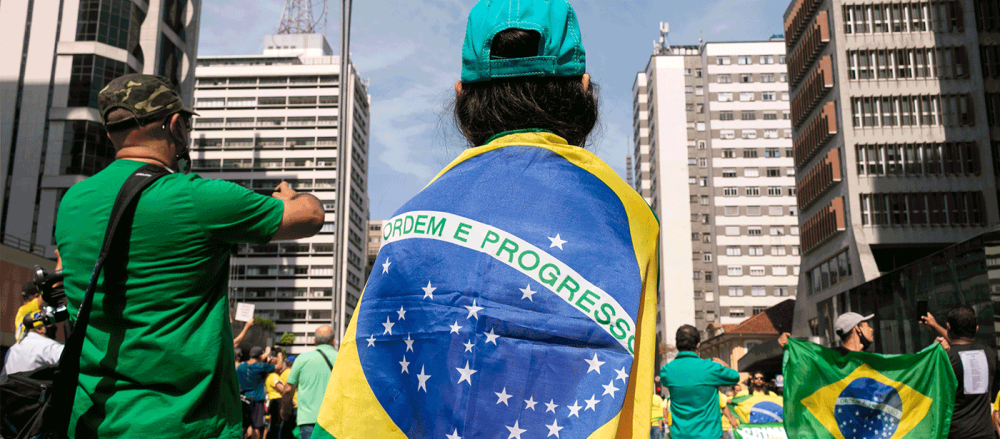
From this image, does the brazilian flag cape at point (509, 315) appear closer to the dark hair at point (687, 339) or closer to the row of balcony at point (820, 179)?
the dark hair at point (687, 339)

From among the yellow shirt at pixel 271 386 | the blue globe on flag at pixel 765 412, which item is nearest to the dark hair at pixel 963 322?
the blue globe on flag at pixel 765 412

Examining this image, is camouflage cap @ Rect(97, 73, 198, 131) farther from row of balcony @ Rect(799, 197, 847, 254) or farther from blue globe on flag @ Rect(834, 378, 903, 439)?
row of balcony @ Rect(799, 197, 847, 254)

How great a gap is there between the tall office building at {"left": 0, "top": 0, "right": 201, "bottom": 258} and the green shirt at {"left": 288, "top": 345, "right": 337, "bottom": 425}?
40306 millimetres

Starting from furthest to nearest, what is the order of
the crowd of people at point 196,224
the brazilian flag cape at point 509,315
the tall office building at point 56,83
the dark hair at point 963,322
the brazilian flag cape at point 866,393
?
the tall office building at point 56,83 < the brazilian flag cape at point 866,393 < the dark hair at point 963,322 < the crowd of people at point 196,224 < the brazilian flag cape at point 509,315

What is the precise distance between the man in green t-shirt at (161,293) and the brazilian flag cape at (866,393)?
668cm

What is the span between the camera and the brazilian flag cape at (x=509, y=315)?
4.72 ft

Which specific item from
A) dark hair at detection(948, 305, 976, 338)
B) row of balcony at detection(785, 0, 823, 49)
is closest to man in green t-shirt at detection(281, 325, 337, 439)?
dark hair at detection(948, 305, 976, 338)

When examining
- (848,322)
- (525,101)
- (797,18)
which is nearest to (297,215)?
(525,101)

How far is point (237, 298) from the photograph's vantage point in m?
123

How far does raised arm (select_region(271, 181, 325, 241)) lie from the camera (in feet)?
7.98

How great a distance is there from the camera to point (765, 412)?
11.4m

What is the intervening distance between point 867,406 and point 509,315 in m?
7.34

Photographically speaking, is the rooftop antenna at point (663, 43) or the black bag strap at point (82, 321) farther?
the rooftop antenna at point (663, 43)

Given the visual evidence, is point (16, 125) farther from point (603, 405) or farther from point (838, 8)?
point (603, 405)
